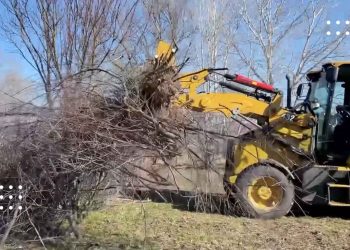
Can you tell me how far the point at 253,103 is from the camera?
9.91 m

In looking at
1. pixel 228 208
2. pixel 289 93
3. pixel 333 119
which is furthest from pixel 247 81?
pixel 228 208

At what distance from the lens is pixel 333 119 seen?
9.86 m

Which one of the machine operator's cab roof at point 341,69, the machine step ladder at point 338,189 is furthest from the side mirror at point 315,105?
the machine step ladder at point 338,189

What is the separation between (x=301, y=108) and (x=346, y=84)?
0.89 metres

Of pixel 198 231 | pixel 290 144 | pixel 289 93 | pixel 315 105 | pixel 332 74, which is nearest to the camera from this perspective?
pixel 198 231

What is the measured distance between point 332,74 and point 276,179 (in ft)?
6.56

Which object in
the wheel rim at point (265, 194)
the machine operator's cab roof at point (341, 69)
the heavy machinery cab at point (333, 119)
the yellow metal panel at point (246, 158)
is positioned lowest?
the wheel rim at point (265, 194)

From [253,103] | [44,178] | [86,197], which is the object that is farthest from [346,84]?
[44,178]

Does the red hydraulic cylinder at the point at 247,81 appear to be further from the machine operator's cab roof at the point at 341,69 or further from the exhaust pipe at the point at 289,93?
the machine operator's cab roof at the point at 341,69

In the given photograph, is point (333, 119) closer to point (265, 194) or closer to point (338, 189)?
point (338, 189)

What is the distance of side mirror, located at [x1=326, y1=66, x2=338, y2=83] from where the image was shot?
9.36m

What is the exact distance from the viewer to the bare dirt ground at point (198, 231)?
7270mm

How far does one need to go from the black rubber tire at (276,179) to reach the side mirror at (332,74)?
178 cm

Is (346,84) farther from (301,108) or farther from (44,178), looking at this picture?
(44,178)
